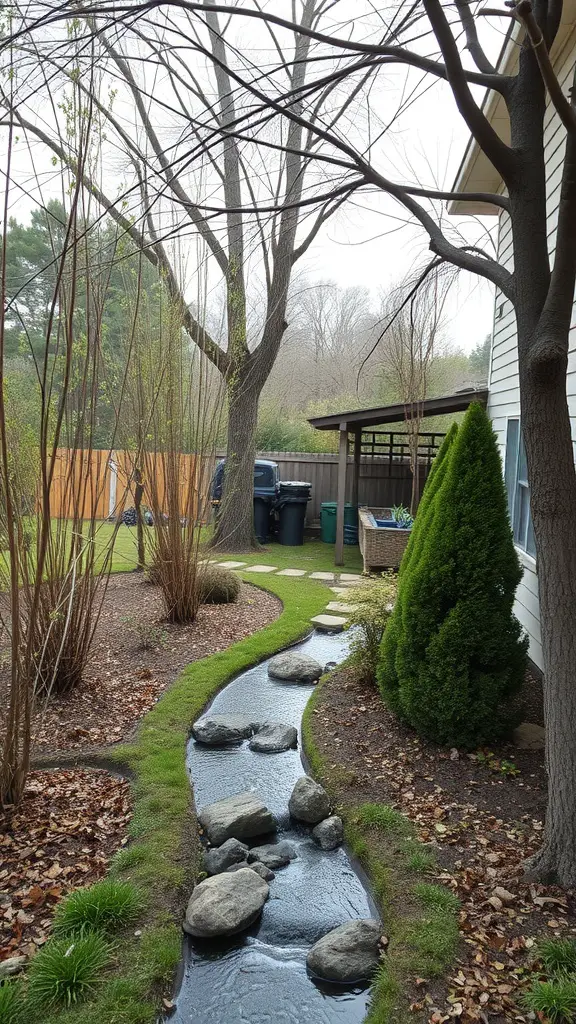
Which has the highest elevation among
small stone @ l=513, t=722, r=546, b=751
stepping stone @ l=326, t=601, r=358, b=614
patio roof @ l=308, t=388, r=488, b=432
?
patio roof @ l=308, t=388, r=488, b=432

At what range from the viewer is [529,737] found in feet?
12.8

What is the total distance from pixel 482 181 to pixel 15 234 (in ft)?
35.7

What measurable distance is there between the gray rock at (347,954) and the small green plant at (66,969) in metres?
0.77

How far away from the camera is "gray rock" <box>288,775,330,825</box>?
Result: 340 centimetres

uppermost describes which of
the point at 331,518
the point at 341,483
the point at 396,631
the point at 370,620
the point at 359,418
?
the point at 359,418

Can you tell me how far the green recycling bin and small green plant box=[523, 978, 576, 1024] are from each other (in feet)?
34.8

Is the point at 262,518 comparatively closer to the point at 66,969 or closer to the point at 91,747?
the point at 91,747

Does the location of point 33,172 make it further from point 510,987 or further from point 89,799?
point 510,987

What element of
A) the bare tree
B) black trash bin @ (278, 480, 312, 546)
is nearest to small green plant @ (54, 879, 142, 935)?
the bare tree

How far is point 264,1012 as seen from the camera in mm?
2229

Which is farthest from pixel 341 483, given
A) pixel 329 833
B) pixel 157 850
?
pixel 157 850

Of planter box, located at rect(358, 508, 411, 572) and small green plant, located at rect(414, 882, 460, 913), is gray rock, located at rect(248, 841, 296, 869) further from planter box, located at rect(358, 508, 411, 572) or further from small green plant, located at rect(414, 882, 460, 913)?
planter box, located at rect(358, 508, 411, 572)

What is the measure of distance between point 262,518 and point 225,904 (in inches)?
406

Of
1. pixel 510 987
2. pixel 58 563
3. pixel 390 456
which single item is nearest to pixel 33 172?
pixel 58 563
